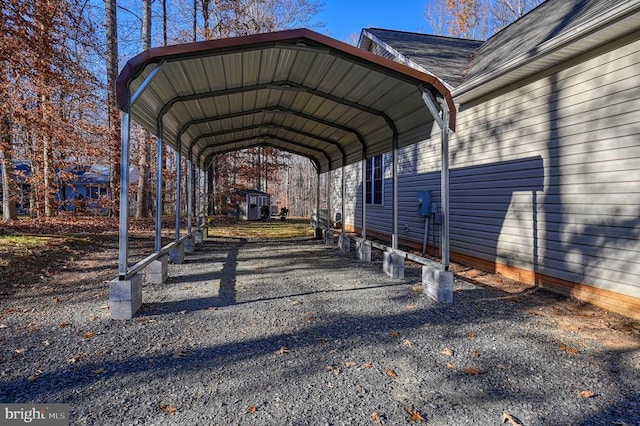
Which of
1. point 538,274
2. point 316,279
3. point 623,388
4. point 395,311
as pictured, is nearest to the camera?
point 623,388

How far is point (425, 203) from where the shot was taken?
8195 millimetres

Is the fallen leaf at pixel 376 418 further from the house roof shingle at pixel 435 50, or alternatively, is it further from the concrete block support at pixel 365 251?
the house roof shingle at pixel 435 50

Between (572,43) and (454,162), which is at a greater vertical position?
(572,43)

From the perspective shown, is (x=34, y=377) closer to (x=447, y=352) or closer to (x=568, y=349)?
(x=447, y=352)

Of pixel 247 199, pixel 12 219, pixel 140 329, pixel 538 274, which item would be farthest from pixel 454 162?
pixel 247 199

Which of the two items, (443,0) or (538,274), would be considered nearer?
(538,274)

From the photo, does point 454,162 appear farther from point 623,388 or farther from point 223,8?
point 223,8

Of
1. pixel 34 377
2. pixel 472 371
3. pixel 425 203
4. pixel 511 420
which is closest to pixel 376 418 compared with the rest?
pixel 511 420

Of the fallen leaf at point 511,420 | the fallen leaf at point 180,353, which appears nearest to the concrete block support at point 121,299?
the fallen leaf at point 180,353

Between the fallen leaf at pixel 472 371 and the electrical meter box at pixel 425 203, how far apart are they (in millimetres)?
5604

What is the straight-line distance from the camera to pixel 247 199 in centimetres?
2102

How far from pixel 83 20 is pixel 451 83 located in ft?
27.0

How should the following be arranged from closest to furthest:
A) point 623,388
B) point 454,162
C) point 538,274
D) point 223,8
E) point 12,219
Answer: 1. point 623,388
2. point 538,274
3. point 454,162
4. point 12,219
5. point 223,8

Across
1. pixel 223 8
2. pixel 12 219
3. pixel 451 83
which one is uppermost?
pixel 223 8
